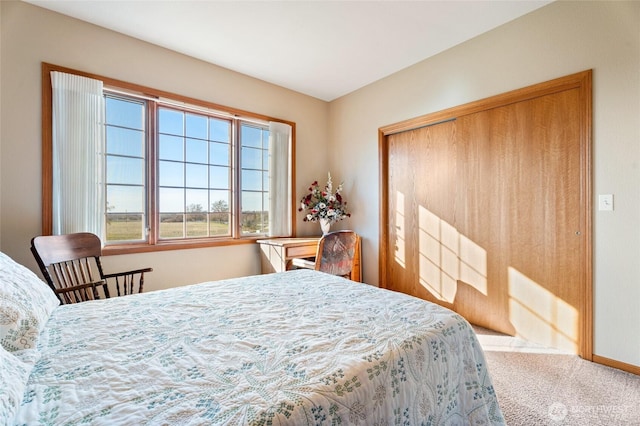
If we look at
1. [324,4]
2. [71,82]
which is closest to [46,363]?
[71,82]

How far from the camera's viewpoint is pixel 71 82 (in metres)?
2.36

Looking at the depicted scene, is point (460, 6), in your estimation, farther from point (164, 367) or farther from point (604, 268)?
point (164, 367)

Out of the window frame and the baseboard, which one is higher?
the window frame

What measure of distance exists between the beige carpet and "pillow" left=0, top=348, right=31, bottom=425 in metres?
1.99

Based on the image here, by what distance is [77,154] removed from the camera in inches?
94.0

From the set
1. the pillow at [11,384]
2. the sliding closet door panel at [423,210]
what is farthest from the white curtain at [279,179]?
the pillow at [11,384]

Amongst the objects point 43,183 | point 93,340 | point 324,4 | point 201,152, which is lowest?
point 93,340

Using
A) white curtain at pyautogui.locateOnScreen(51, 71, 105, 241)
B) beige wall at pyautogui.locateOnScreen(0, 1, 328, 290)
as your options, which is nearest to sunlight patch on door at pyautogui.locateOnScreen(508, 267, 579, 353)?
beige wall at pyautogui.locateOnScreen(0, 1, 328, 290)

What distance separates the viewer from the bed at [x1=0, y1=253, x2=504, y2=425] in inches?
27.1

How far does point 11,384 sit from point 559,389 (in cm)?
256

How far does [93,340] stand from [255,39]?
2.64 meters

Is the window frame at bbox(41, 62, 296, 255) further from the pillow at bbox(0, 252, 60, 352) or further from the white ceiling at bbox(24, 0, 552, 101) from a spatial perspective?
the pillow at bbox(0, 252, 60, 352)

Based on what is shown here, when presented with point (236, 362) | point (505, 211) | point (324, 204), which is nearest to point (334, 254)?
point (324, 204)

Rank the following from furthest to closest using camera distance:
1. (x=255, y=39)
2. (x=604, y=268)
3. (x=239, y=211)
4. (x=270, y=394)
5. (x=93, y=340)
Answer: (x=239, y=211)
(x=255, y=39)
(x=604, y=268)
(x=93, y=340)
(x=270, y=394)
